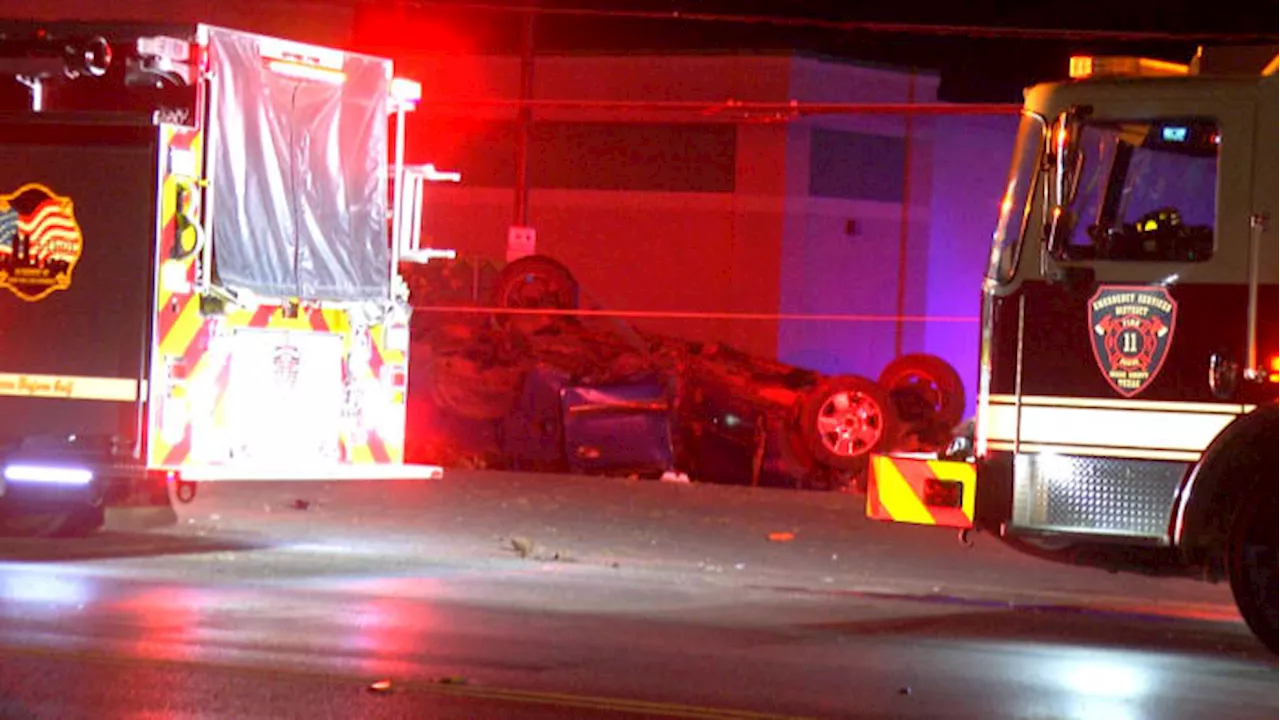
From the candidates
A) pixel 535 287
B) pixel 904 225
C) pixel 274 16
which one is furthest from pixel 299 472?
pixel 274 16

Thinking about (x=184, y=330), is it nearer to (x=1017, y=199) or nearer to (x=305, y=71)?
(x=305, y=71)

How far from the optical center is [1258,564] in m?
10.2

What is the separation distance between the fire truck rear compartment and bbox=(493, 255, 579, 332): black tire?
11969mm

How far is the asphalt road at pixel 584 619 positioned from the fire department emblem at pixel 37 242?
182 centimetres

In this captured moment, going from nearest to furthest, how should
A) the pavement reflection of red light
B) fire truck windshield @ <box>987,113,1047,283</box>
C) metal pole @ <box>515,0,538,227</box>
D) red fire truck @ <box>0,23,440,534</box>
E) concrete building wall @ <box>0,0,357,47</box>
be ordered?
the pavement reflection of red light < fire truck windshield @ <box>987,113,1047,283</box> < red fire truck @ <box>0,23,440,534</box> < metal pole @ <box>515,0,538,227</box> < concrete building wall @ <box>0,0,357,47</box>

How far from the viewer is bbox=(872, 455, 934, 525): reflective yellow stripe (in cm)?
1112

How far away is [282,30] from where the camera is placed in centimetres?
3167

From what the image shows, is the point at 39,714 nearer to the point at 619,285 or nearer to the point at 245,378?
the point at 245,378

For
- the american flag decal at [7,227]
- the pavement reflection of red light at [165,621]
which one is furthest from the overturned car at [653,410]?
the pavement reflection of red light at [165,621]

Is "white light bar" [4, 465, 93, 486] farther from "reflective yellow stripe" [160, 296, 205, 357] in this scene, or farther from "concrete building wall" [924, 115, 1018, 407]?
"concrete building wall" [924, 115, 1018, 407]

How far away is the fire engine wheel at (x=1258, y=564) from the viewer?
33.4 feet

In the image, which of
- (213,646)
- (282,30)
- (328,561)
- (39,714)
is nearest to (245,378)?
(328,561)

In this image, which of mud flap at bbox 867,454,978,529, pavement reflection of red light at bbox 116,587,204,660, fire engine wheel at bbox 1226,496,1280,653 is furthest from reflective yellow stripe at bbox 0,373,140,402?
fire engine wheel at bbox 1226,496,1280,653

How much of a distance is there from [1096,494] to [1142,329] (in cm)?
89
